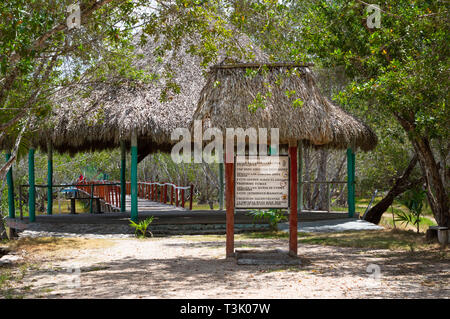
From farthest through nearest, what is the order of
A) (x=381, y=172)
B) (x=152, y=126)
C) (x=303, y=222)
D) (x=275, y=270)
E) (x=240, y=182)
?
1. (x=381, y=172)
2. (x=303, y=222)
3. (x=152, y=126)
4. (x=240, y=182)
5. (x=275, y=270)

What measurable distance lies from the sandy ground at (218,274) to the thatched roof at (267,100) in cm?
183

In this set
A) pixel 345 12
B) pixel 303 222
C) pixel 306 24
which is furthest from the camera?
pixel 303 222

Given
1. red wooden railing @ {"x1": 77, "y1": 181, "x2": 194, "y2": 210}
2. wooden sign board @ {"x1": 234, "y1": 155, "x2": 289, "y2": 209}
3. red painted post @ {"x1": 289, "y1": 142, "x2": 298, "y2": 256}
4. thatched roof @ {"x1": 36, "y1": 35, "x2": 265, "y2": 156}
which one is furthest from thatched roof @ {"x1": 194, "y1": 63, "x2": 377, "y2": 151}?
red wooden railing @ {"x1": 77, "y1": 181, "x2": 194, "y2": 210}

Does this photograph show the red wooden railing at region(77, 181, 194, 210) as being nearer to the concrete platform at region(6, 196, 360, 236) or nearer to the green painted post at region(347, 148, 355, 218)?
the concrete platform at region(6, 196, 360, 236)

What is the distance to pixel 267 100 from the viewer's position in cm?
733

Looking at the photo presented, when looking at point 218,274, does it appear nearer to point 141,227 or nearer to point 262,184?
point 262,184

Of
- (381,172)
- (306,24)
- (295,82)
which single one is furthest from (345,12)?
(381,172)

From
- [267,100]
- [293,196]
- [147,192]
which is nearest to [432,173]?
[293,196]

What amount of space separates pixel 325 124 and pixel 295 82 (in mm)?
706

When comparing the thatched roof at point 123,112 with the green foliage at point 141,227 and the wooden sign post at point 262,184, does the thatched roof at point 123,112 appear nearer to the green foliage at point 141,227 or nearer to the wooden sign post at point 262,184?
the green foliage at point 141,227

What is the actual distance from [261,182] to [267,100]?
1.11m

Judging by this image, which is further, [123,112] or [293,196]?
[123,112]
